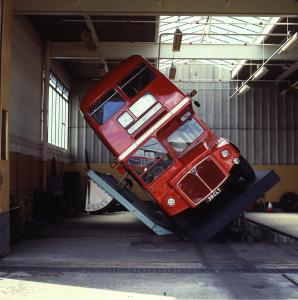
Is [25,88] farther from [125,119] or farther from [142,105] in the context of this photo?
[142,105]

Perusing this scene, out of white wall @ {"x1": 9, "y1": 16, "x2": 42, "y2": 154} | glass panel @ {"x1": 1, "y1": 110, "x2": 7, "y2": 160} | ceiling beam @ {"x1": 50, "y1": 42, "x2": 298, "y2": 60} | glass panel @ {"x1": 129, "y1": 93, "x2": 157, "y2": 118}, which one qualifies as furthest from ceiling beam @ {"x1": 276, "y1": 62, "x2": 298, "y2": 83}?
glass panel @ {"x1": 1, "y1": 110, "x2": 7, "y2": 160}

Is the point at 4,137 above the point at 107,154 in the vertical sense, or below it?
above

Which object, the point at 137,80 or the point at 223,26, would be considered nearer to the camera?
the point at 137,80

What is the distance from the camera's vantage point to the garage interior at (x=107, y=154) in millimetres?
7992

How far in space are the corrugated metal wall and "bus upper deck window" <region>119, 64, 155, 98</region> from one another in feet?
41.7

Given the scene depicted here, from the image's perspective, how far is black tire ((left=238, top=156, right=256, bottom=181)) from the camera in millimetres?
12367

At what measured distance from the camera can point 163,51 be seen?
18.4 m

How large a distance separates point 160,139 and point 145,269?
14.4 ft

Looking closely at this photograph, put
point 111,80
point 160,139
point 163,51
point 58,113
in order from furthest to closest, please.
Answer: point 58,113 → point 163,51 → point 111,80 → point 160,139

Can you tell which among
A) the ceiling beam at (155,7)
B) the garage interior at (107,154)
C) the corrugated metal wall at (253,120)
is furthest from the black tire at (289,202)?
the ceiling beam at (155,7)

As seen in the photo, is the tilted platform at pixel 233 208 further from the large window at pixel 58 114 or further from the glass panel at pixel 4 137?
the large window at pixel 58 114

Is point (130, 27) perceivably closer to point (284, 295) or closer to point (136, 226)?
point (136, 226)


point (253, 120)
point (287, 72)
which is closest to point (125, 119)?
point (287, 72)

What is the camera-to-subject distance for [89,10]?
465 inches
